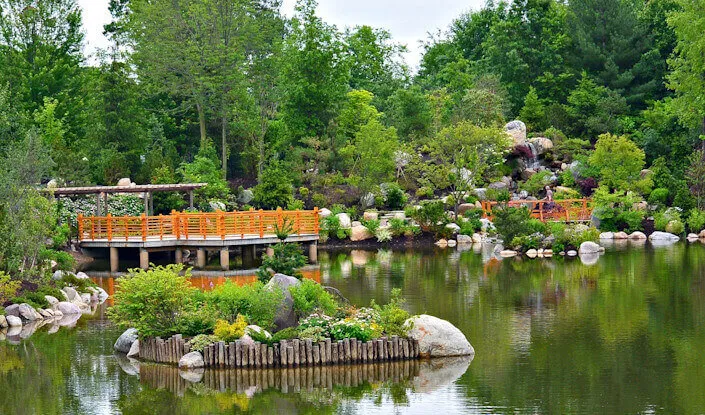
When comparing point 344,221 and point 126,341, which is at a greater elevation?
point 344,221

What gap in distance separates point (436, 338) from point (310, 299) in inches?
116

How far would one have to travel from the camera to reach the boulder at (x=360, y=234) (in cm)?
4756

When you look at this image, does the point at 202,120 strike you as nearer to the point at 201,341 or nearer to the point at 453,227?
the point at 453,227

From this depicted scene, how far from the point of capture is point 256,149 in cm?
5472

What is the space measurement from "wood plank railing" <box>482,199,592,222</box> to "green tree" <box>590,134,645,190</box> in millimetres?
1942

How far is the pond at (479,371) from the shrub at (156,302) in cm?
86

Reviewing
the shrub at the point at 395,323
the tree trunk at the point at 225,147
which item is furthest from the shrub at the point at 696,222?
the shrub at the point at 395,323

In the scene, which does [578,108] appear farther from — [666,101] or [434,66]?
[434,66]

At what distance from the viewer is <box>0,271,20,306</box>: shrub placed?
1072 inches

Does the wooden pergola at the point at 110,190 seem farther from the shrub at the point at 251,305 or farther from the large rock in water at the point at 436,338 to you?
the large rock in water at the point at 436,338

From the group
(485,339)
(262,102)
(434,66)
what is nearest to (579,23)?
(434,66)

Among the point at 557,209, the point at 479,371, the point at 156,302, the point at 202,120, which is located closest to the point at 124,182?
the point at 202,120

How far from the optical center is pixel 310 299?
77.6ft

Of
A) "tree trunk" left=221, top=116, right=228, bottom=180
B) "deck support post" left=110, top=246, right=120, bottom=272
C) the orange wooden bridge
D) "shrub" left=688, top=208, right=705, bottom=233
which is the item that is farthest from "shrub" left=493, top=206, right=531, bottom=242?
"tree trunk" left=221, top=116, right=228, bottom=180
